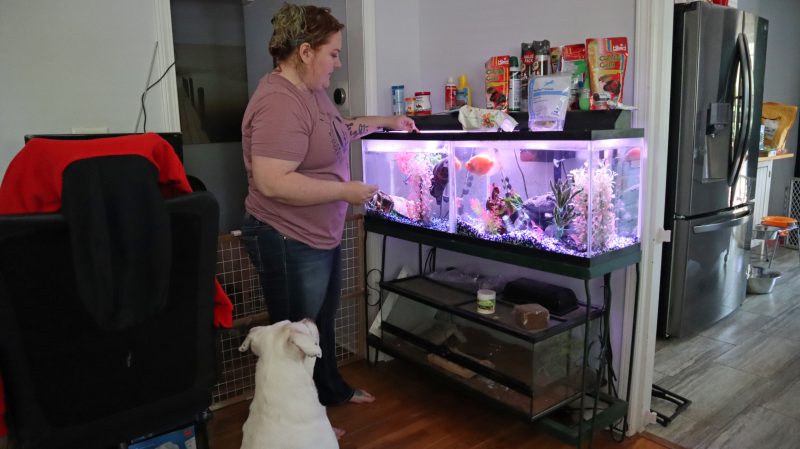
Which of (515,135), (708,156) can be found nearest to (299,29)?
(515,135)

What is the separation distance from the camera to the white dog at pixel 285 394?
1.53m

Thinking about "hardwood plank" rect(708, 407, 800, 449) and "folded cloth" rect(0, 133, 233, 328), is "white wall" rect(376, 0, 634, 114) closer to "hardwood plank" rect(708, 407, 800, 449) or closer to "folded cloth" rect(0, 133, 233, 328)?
"hardwood plank" rect(708, 407, 800, 449)

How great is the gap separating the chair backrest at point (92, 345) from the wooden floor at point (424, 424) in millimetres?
905

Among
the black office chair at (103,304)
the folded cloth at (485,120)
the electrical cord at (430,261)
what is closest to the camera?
the black office chair at (103,304)

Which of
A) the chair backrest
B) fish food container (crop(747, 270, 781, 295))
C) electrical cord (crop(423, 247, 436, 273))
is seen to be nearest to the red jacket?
the chair backrest

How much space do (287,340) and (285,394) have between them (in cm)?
14

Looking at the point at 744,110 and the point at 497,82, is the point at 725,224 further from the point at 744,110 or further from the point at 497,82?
the point at 497,82

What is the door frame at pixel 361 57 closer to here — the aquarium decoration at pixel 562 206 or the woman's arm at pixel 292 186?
the woman's arm at pixel 292 186

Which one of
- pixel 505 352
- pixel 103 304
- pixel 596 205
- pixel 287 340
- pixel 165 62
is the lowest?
pixel 505 352

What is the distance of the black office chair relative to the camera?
3.72 ft

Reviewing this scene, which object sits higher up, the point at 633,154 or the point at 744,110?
the point at 744,110

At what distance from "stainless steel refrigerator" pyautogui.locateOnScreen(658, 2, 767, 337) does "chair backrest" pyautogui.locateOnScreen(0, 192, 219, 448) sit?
229 cm

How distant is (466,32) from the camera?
8.70ft

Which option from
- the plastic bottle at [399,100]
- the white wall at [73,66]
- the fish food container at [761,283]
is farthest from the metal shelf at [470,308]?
the fish food container at [761,283]
